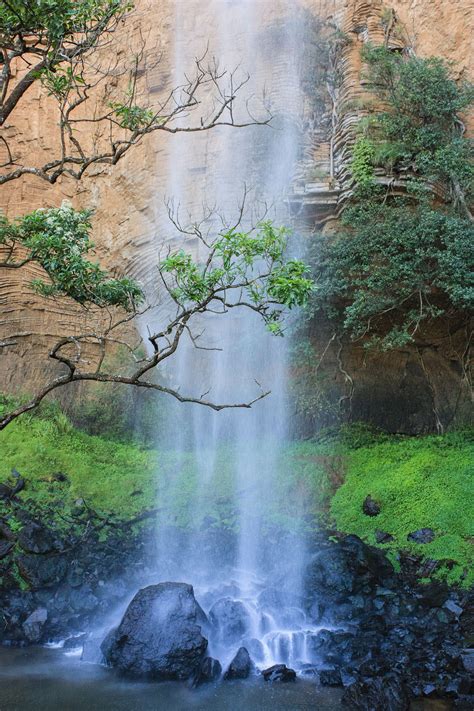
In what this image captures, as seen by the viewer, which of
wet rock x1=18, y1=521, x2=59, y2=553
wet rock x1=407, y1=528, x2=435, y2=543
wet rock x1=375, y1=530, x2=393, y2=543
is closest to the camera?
wet rock x1=18, y1=521, x2=59, y2=553

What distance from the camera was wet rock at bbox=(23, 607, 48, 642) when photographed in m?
8.65

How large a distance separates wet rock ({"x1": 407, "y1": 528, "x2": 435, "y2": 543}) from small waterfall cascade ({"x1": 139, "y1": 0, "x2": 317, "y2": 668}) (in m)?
2.03

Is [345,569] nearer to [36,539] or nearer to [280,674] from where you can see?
[280,674]

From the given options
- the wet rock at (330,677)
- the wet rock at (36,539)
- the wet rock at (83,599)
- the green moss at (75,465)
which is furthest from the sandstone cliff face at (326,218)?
the wet rock at (330,677)

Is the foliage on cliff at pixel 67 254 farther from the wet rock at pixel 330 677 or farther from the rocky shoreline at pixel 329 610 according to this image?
the wet rock at pixel 330 677

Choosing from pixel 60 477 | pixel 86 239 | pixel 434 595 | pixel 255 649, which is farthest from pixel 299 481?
pixel 86 239

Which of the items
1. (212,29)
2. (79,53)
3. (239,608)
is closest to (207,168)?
(212,29)

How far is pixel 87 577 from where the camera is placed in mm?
9914

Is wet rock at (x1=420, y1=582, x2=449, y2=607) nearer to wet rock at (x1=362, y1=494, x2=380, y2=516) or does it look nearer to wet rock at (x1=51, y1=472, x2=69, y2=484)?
wet rock at (x1=362, y1=494, x2=380, y2=516)

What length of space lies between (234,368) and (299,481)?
3.62 m

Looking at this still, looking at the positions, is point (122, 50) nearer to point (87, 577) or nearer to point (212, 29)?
point (212, 29)

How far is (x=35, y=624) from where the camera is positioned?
880 cm

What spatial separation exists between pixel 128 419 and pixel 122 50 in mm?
10769

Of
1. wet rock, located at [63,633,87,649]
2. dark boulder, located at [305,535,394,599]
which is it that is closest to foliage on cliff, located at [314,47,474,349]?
dark boulder, located at [305,535,394,599]
